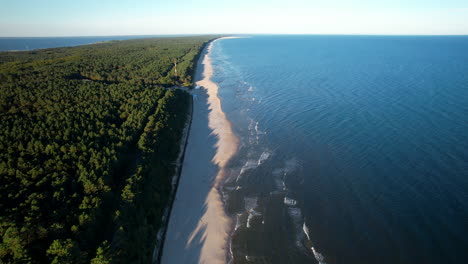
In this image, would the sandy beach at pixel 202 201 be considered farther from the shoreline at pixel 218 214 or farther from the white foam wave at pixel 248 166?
the white foam wave at pixel 248 166

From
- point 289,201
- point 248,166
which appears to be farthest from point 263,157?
point 289,201

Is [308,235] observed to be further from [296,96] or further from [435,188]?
[296,96]

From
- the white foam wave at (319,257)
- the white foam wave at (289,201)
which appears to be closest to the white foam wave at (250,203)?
the white foam wave at (289,201)

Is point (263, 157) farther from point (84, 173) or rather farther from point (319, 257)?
point (84, 173)

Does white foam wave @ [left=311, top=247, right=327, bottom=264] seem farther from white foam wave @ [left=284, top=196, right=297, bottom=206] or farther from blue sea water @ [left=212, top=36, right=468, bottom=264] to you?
white foam wave @ [left=284, top=196, right=297, bottom=206]

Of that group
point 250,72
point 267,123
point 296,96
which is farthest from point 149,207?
point 250,72

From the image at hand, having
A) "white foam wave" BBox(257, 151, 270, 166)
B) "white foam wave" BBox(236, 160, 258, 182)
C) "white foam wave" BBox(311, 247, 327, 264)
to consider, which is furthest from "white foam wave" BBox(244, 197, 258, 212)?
"white foam wave" BBox(311, 247, 327, 264)

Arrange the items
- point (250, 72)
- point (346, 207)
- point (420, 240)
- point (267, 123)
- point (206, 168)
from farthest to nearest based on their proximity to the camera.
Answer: point (250, 72), point (267, 123), point (206, 168), point (346, 207), point (420, 240)
